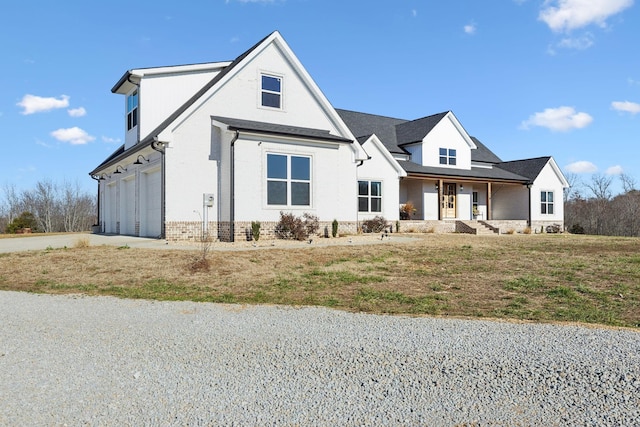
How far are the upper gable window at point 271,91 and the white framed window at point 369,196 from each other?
6.61 m

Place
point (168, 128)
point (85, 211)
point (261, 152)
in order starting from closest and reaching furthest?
point (168, 128) → point (261, 152) → point (85, 211)

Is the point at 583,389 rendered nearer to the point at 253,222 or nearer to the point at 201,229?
the point at 253,222

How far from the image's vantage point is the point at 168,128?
15938mm

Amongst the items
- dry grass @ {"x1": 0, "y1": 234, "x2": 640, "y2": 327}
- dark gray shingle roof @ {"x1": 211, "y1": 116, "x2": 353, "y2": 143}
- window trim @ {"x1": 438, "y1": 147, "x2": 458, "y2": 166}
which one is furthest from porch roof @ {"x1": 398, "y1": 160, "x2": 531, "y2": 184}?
dry grass @ {"x1": 0, "y1": 234, "x2": 640, "y2": 327}

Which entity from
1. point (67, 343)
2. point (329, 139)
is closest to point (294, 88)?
point (329, 139)

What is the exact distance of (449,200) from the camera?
29594 millimetres

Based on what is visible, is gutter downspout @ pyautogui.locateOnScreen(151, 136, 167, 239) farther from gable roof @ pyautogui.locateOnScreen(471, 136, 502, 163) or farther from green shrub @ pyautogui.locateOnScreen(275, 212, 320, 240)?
gable roof @ pyautogui.locateOnScreen(471, 136, 502, 163)

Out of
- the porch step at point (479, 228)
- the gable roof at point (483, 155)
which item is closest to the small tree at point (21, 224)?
the porch step at point (479, 228)

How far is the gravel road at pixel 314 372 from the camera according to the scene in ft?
11.5

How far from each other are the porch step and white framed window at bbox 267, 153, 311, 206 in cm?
1245

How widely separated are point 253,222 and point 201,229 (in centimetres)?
201

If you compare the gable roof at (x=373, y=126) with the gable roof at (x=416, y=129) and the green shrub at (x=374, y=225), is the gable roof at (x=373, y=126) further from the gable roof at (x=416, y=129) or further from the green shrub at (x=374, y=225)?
the green shrub at (x=374, y=225)

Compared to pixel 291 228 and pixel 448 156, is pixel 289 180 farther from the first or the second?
pixel 448 156

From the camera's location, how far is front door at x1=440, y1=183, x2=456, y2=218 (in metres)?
29.3
